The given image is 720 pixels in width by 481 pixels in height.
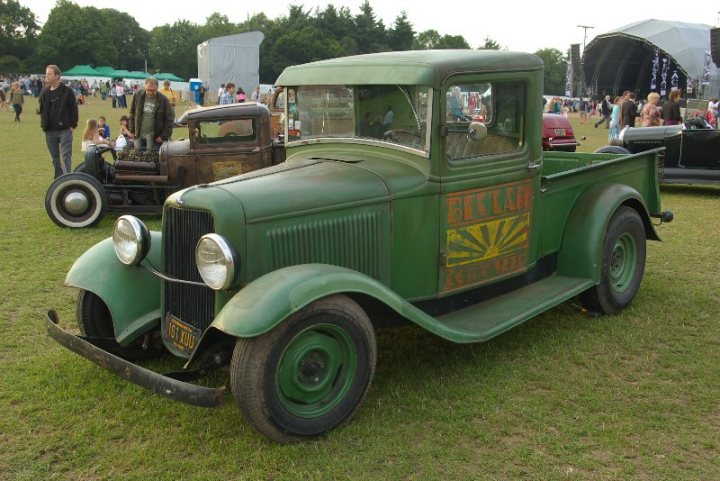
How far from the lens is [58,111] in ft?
33.2

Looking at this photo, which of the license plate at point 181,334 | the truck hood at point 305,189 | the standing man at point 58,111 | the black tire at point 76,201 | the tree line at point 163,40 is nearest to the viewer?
the truck hood at point 305,189

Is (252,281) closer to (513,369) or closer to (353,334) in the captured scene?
(353,334)

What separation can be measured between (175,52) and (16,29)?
66.9 ft

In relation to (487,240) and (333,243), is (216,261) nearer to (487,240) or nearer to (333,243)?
(333,243)

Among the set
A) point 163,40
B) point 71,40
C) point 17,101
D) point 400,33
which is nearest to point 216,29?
point 163,40

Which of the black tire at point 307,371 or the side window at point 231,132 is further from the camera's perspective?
the side window at point 231,132

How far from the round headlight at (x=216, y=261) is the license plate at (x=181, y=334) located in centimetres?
47

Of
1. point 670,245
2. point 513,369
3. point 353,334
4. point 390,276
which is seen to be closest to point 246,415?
point 353,334

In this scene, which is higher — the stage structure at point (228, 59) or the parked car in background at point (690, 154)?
the stage structure at point (228, 59)

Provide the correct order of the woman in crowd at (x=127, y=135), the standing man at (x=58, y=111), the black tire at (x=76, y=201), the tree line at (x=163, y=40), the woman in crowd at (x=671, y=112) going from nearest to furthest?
the black tire at (x=76, y=201) → the standing man at (x=58, y=111) → the woman in crowd at (x=127, y=135) → the woman in crowd at (x=671, y=112) → the tree line at (x=163, y=40)

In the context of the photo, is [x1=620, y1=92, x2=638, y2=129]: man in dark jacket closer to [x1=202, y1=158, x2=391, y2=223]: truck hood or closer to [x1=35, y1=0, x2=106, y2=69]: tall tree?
[x1=202, y1=158, x2=391, y2=223]: truck hood

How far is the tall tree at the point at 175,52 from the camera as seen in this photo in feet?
315

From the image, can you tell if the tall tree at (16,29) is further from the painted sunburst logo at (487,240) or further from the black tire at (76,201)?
the painted sunburst logo at (487,240)

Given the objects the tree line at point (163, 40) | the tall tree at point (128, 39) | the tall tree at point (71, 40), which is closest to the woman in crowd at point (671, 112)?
the tree line at point (163, 40)
